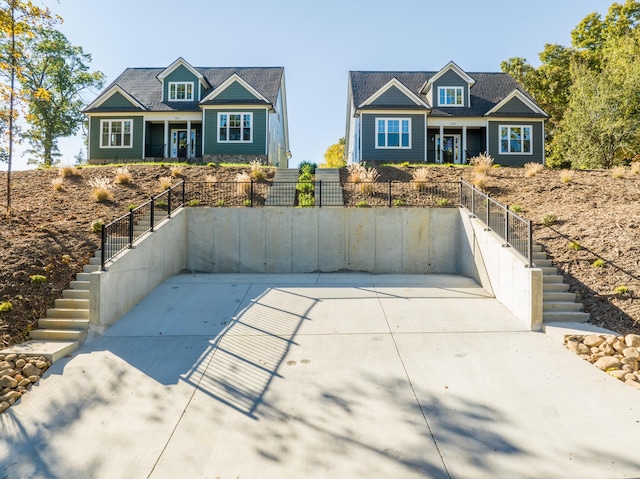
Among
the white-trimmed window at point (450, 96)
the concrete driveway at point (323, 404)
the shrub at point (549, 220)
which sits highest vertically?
the white-trimmed window at point (450, 96)

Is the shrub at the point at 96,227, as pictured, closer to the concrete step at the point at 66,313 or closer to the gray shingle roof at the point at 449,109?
the concrete step at the point at 66,313

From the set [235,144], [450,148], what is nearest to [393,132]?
[450,148]

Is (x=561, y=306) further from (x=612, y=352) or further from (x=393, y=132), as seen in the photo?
(x=393, y=132)

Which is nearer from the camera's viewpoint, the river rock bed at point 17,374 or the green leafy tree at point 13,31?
the river rock bed at point 17,374

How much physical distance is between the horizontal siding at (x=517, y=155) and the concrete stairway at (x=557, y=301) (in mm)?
16115

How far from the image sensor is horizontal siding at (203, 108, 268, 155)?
869 inches

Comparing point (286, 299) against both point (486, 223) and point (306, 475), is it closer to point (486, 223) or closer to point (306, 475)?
point (306, 475)

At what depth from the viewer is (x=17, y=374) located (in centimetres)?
526

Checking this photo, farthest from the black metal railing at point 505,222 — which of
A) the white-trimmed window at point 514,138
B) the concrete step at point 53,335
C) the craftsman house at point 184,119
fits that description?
the craftsman house at point 184,119

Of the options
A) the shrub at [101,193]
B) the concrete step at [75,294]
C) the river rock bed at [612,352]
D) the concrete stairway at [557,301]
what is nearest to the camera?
the river rock bed at [612,352]

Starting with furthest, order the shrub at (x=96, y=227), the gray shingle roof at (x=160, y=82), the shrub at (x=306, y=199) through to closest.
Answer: the gray shingle roof at (x=160, y=82) < the shrub at (x=306, y=199) < the shrub at (x=96, y=227)

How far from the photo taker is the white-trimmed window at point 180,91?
77.6ft

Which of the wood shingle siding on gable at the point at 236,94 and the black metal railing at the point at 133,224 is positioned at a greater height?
the wood shingle siding on gable at the point at 236,94

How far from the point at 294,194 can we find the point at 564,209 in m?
9.32
